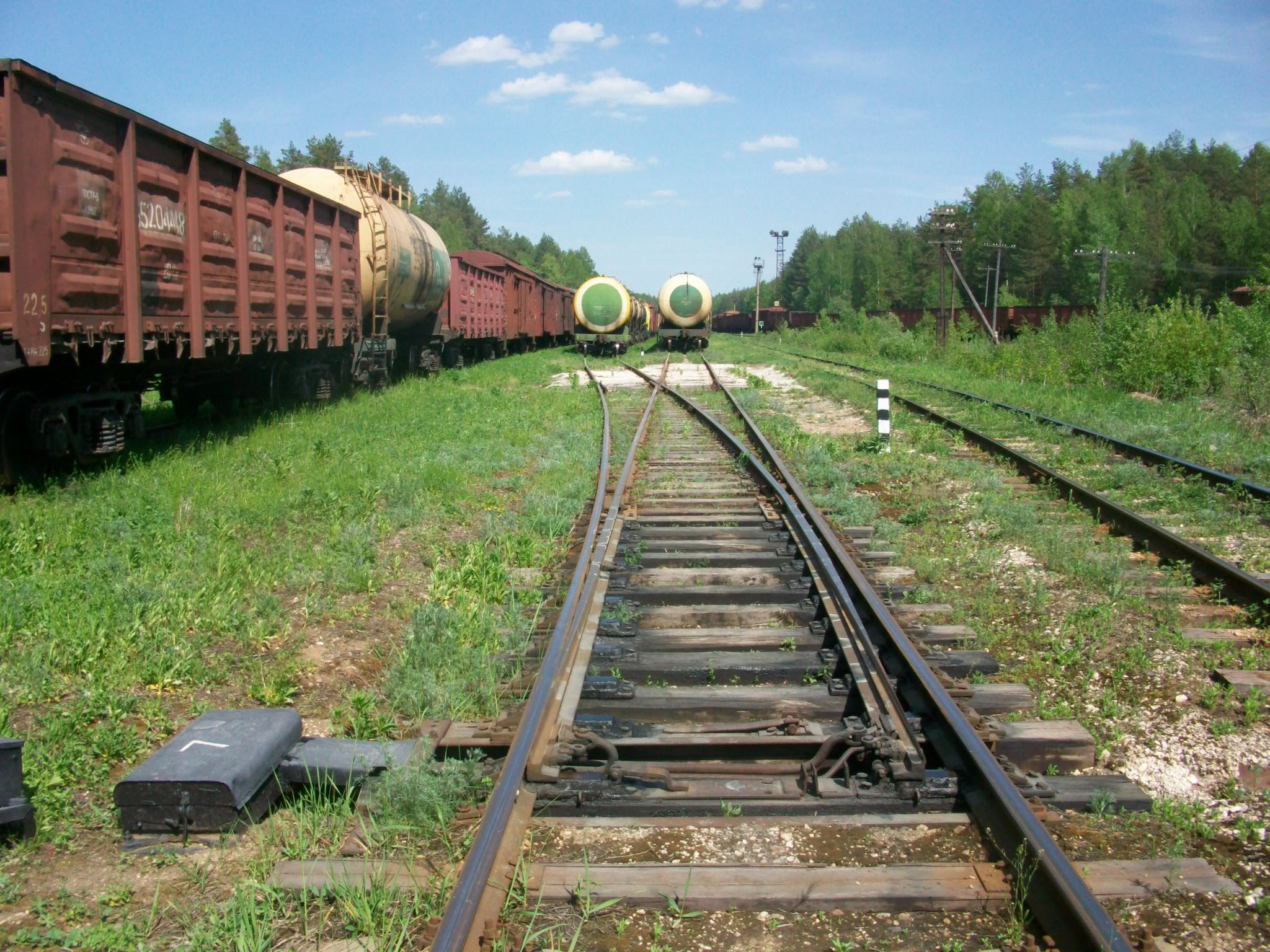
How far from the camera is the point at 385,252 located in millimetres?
16375

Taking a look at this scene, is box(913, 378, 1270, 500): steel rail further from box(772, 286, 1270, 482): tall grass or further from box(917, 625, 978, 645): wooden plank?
box(917, 625, 978, 645): wooden plank

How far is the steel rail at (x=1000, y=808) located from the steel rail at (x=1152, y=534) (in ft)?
7.51

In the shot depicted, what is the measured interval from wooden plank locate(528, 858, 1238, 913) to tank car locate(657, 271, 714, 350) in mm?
37699

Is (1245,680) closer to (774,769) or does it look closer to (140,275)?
(774,769)

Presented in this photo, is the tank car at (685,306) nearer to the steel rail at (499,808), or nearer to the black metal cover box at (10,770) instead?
the steel rail at (499,808)

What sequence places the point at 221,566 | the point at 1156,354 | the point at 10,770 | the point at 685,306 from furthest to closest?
the point at 685,306
the point at 1156,354
the point at 221,566
the point at 10,770

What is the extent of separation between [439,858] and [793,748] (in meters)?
1.42

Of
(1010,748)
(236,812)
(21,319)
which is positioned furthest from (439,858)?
(21,319)

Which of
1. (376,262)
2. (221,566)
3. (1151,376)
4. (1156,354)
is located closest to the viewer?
(221,566)

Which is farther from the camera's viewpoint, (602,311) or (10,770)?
(602,311)

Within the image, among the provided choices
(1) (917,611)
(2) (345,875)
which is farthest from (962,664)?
(2) (345,875)

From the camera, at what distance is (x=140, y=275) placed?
27.9 feet

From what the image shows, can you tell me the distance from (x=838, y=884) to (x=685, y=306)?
37872 millimetres

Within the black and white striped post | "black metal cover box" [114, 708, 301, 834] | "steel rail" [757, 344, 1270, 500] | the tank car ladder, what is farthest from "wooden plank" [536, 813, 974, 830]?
the tank car ladder
